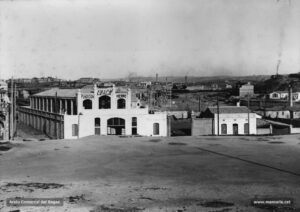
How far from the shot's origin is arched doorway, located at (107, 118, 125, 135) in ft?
127

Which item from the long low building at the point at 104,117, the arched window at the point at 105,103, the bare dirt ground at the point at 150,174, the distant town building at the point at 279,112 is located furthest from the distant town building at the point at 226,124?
the distant town building at the point at 279,112

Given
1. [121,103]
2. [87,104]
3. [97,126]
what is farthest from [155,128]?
[87,104]

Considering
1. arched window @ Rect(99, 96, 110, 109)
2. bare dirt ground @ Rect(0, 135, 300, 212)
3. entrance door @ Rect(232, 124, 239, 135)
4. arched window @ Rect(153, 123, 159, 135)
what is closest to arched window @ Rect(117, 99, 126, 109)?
arched window @ Rect(99, 96, 110, 109)

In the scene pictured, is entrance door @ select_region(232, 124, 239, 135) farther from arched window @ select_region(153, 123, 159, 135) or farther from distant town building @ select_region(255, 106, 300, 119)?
distant town building @ select_region(255, 106, 300, 119)

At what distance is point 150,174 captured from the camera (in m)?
18.9

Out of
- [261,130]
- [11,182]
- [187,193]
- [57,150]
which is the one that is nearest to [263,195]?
[187,193]

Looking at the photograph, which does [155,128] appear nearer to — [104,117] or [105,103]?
[104,117]

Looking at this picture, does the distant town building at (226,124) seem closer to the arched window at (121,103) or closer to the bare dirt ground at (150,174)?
the arched window at (121,103)

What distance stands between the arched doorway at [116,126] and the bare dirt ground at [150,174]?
821 centimetres

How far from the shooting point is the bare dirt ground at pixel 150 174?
1414 centimetres

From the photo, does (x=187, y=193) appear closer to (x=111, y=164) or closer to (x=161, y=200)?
(x=161, y=200)

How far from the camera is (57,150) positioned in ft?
86.4

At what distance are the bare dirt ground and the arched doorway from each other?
8.21 meters

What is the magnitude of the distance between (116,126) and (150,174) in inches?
797
